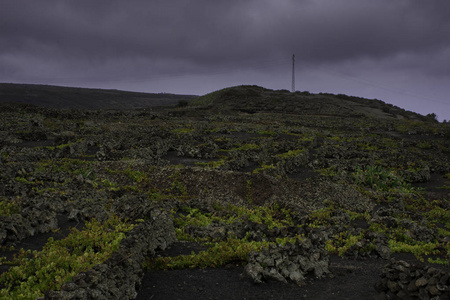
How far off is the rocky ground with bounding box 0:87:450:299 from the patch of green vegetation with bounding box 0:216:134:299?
2.7 inches

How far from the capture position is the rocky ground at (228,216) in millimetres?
8031

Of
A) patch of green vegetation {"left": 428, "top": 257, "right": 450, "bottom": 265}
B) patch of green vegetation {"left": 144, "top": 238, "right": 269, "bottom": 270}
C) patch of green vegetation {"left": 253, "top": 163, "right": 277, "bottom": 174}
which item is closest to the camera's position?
patch of green vegetation {"left": 144, "top": 238, "right": 269, "bottom": 270}

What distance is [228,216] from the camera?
1527 centimetres

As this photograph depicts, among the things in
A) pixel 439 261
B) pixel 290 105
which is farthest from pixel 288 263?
pixel 290 105

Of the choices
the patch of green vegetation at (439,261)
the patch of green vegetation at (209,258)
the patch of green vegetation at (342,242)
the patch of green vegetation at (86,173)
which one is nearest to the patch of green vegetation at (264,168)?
the patch of green vegetation at (342,242)

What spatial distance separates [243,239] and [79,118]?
1848 inches

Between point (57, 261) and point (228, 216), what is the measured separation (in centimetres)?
850

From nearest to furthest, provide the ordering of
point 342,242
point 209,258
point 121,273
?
1. point 121,273
2. point 209,258
3. point 342,242

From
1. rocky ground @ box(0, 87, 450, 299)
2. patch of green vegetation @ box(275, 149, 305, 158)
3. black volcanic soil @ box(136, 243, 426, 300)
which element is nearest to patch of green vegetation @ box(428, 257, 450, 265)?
rocky ground @ box(0, 87, 450, 299)

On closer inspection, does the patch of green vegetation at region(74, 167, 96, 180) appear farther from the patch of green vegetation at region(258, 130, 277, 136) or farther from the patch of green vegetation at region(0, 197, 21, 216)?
the patch of green vegetation at region(258, 130, 277, 136)

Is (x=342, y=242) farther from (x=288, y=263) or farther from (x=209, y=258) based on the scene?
(x=209, y=258)

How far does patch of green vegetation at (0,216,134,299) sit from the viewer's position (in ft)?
22.6

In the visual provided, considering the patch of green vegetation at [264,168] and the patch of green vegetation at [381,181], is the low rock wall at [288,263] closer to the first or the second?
the patch of green vegetation at [264,168]

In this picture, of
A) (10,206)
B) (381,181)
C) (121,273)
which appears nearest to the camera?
(121,273)
